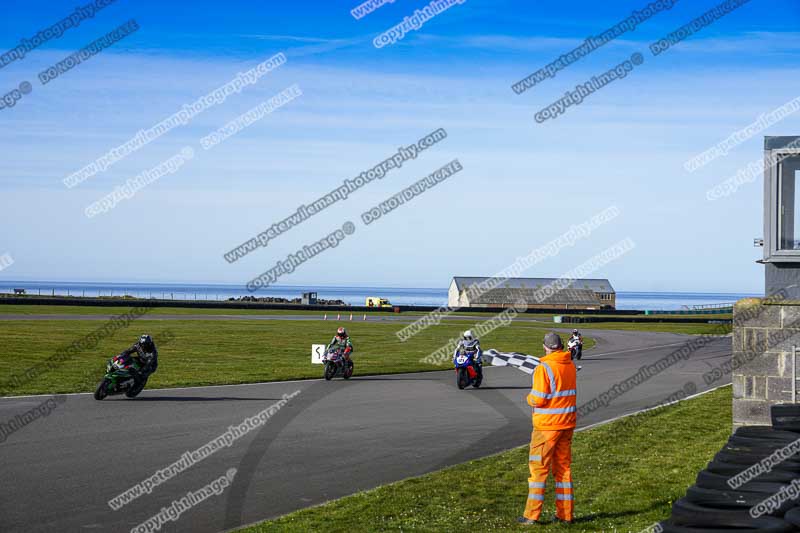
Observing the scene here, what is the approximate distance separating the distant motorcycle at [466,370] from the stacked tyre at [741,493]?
13.4m

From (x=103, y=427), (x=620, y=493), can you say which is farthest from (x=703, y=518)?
(x=103, y=427)

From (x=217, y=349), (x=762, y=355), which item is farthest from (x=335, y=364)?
(x=762, y=355)

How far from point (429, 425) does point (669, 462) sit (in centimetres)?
484

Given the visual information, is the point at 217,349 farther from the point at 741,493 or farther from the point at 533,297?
the point at 533,297

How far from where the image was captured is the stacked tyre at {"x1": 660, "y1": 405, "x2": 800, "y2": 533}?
20.2ft

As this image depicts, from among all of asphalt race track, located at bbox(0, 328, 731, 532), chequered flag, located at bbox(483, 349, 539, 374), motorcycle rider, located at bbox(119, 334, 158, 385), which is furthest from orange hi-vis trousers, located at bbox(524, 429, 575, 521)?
motorcycle rider, located at bbox(119, 334, 158, 385)

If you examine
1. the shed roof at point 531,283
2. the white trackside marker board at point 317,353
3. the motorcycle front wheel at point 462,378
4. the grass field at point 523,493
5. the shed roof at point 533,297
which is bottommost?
the grass field at point 523,493

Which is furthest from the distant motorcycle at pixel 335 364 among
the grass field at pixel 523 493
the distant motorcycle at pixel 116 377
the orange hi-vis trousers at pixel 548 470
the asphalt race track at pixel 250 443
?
the orange hi-vis trousers at pixel 548 470

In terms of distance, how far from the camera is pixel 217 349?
118 ft

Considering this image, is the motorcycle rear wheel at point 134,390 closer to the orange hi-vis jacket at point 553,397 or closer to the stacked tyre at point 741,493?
the orange hi-vis jacket at point 553,397

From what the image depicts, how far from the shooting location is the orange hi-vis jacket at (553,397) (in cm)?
898

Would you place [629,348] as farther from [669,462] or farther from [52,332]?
[669,462]

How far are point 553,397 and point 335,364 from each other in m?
15.6

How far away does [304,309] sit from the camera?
90.6 metres
